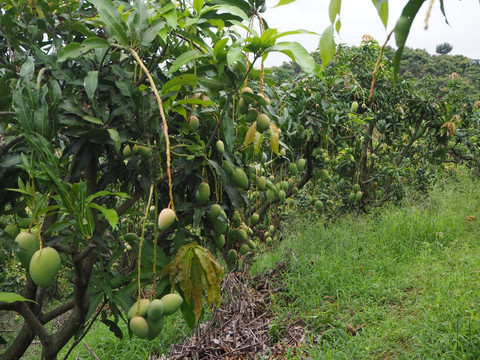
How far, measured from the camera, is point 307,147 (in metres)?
2.67

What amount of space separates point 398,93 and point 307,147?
1.86m

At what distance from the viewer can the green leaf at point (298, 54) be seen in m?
0.71

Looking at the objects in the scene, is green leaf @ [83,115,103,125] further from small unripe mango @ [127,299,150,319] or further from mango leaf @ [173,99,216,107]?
small unripe mango @ [127,299,150,319]

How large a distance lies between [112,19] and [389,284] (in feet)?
7.44

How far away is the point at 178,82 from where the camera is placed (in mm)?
970

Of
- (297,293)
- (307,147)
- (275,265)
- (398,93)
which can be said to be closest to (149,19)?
(307,147)

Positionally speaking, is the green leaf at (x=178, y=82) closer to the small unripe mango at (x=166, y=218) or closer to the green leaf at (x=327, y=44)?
the small unripe mango at (x=166, y=218)

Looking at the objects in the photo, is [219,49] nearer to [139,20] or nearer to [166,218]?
[139,20]

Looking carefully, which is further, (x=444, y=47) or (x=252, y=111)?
(x=444, y=47)

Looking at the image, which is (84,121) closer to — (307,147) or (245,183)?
(245,183)

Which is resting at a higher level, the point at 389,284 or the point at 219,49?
the point at 219,49

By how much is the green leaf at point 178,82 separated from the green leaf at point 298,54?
0.21m

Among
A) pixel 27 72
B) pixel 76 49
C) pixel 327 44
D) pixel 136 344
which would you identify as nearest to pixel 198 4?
pixel 76 49

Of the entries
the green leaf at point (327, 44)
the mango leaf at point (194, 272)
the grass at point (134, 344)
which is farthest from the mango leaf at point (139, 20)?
the grass at point (134, 344)
